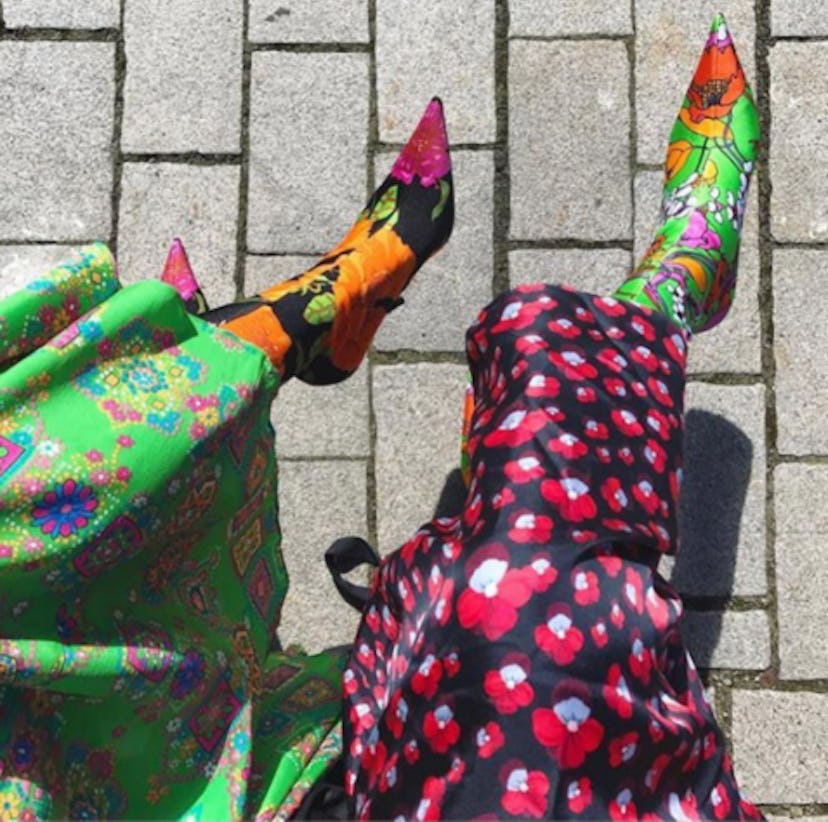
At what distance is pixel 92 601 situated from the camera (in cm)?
145

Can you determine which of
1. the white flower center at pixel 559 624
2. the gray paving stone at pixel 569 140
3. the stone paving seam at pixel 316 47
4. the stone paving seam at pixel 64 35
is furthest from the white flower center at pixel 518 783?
the stone paving seam at pixel 64 35

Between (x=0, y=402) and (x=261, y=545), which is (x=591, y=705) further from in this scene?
(x=0, y=402)

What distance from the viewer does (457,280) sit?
8.04 feet

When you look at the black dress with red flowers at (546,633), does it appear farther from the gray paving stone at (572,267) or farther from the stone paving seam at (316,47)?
the stone paving seam at (316,47)

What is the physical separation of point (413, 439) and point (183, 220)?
1.96ft

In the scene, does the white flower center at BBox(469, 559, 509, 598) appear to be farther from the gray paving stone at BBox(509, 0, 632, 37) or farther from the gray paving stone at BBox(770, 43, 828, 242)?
the gray paving stone at BBox(509, 0, 632, 37)

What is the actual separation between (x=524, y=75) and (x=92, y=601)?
1473 millimetres

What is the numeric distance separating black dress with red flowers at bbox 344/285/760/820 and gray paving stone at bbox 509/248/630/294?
63 centimetres

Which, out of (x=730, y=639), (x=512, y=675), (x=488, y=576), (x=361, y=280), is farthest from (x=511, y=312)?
(x=730, y=639)

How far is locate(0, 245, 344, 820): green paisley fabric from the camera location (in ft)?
4.43

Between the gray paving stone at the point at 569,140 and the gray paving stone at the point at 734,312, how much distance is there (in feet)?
0.11

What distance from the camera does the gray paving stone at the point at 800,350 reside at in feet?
7.71

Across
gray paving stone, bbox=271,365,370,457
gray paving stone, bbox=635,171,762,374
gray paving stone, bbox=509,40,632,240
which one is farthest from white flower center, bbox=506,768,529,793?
gray paving stone, bbox=509,40,632,240

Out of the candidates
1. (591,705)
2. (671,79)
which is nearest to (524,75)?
(671,79)
